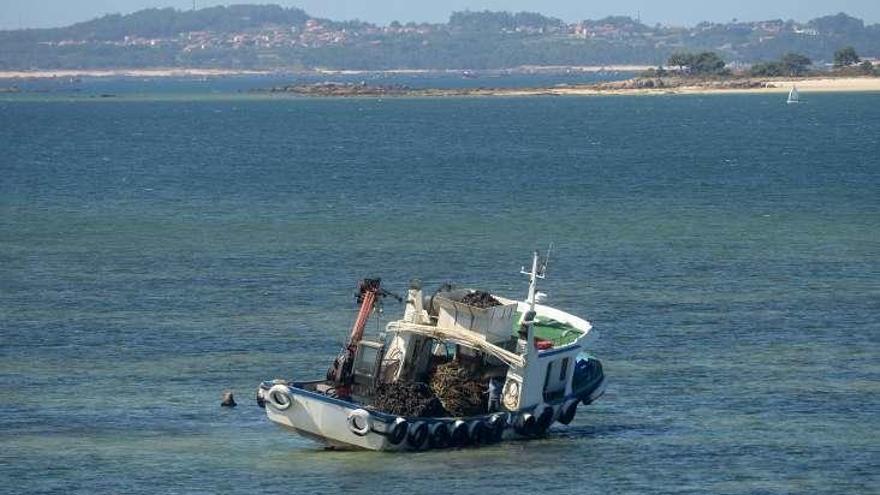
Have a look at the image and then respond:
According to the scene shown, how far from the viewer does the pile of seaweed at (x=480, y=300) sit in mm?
42562

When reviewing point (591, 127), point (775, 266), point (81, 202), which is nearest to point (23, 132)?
point (591, 127)

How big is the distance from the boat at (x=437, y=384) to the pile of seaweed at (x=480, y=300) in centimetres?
2

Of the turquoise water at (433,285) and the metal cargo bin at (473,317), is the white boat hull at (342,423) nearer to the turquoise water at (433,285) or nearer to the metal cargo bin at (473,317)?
the turquoise water at (433,285)

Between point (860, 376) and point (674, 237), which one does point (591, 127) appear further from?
point (860, 376)

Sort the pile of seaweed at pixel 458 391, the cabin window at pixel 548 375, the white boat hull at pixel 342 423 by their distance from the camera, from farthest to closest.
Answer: the cabin window at pixel 548 375
the pile of seaweed at pixel 458 391
the white boat hull at pixel 342 423

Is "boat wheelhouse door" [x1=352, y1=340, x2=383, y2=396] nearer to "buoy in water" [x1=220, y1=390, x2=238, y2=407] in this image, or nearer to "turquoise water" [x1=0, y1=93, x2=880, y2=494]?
"turquoise water" [x1=0, y1=93, x2=880, y2=494]

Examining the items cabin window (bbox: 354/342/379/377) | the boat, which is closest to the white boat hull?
the boat

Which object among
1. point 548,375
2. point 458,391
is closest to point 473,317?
point 458,391

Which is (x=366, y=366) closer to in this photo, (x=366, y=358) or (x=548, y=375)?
(x=366, y=358)

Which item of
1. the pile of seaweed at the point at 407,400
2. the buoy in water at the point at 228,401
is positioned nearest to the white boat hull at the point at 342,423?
the pile of seaweed at the point at 407,400

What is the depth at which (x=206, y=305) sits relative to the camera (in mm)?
61125

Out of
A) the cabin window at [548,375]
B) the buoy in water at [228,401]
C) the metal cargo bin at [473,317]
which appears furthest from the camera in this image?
the buoy in water at [228,401]

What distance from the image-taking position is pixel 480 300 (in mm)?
42719

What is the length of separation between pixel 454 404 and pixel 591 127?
159227mm
